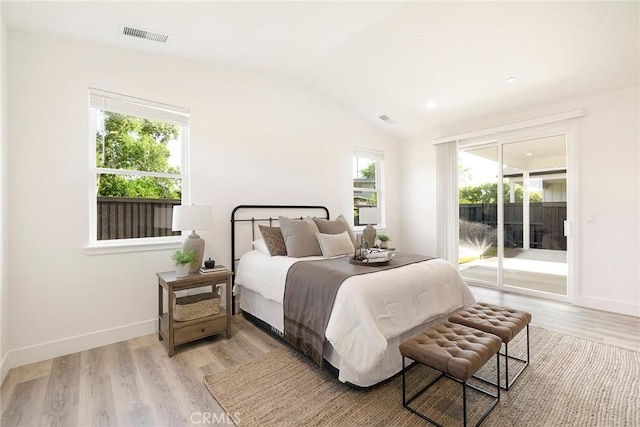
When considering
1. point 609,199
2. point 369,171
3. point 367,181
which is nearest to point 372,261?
point 367,181

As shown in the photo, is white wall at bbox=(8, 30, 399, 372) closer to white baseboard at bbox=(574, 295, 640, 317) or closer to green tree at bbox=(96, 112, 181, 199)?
green tree at bbox=(96, 112, 181, 199)

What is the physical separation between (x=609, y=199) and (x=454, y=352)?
11.1 ft

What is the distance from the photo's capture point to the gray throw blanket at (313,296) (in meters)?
2.18

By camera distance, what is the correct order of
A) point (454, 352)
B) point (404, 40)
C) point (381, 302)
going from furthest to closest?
point (404, 40) < point (381, 302) < point (454, 352)

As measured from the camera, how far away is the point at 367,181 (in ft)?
17.4

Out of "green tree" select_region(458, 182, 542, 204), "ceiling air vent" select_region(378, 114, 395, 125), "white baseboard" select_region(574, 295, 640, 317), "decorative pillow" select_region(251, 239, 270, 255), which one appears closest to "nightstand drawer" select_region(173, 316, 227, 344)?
"decorative pillow" select_region(251, 239, 270, 255)

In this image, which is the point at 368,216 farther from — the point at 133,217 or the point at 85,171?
the point at 85,171

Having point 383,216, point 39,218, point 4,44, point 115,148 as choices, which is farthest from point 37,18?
point 383,216

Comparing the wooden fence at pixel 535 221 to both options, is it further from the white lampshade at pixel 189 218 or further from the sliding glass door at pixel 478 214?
the white lampshade at pixel 189 218

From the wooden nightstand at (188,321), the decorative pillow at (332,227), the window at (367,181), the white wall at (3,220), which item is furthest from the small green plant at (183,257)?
the window at (367,181)

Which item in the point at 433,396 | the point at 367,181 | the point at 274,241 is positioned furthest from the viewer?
the point at 367,181

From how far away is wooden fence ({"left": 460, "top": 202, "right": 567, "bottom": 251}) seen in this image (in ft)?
→ 12.9

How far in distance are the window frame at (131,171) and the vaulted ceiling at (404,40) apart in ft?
1.72

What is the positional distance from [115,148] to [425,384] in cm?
348
